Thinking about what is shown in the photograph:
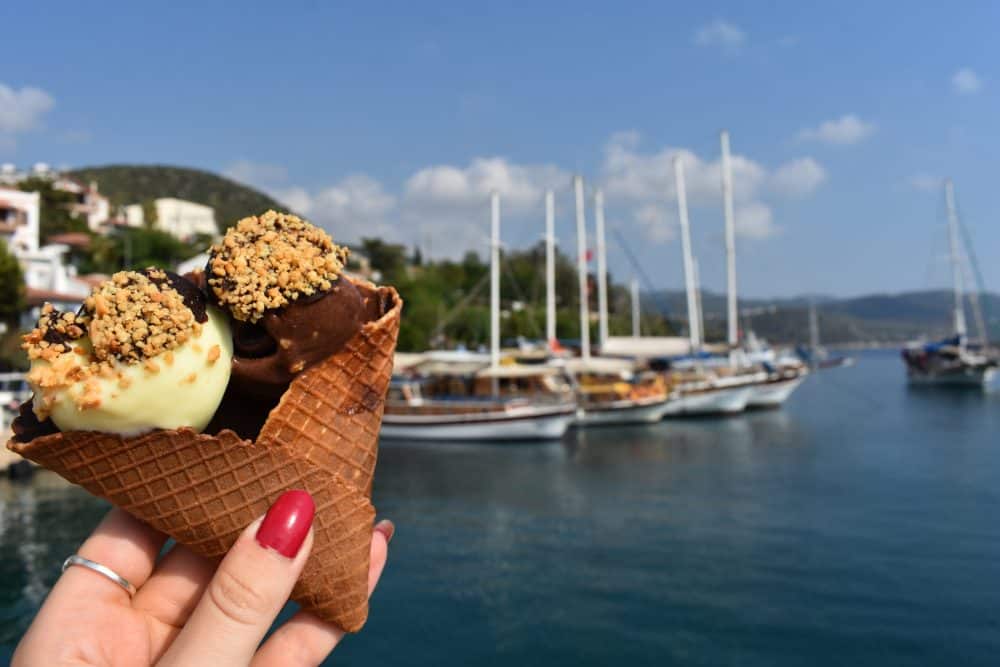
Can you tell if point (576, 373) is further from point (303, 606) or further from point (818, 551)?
point (303, 606)

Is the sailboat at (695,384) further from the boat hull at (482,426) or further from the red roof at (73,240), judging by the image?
the red roof at (73,240)

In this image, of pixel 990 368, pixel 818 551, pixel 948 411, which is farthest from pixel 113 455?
pixel 990 368

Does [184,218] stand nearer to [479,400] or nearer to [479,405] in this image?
[479,400]

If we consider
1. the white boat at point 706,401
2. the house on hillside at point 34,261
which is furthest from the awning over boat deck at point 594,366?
the house on hillside at point 34,261

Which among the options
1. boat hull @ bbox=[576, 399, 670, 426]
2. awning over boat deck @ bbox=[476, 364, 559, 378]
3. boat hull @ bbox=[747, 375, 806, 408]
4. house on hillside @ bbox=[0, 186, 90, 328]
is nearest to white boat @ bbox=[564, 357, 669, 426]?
boat hull @ bbox=[576, 399, 670, 426]

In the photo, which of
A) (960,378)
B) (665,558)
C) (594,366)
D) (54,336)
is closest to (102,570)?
(54,336)
